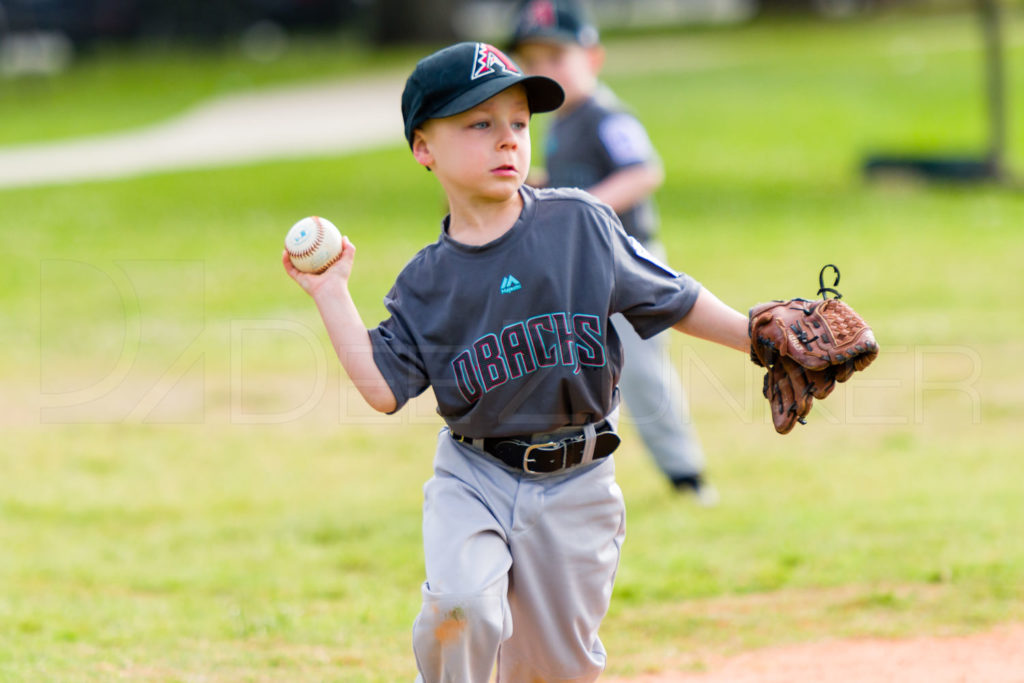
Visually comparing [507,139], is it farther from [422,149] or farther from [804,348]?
Result: [804,348]

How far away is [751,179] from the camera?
15.4 meters

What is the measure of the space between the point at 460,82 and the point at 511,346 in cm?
64

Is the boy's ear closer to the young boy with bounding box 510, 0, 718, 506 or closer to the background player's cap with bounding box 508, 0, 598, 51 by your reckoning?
the young boy with bounding box 510, 0, 718, 506

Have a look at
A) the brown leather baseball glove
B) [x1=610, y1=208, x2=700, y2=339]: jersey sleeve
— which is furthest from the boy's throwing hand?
the brown leather baseball glove

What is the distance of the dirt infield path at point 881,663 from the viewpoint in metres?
4.14

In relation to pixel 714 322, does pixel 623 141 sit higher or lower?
higher

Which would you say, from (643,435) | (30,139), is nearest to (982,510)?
(643,435)

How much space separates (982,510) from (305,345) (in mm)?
5192

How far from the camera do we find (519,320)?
3.18 meters

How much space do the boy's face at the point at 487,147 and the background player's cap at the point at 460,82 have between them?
0.04m

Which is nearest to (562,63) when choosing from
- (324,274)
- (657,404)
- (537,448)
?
(657,404)

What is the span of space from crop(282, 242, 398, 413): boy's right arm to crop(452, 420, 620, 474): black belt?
265 millimetres

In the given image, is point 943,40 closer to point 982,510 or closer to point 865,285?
point 865,285

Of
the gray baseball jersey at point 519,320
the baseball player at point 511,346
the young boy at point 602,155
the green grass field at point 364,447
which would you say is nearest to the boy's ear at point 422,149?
the baseball player at point 511,346
